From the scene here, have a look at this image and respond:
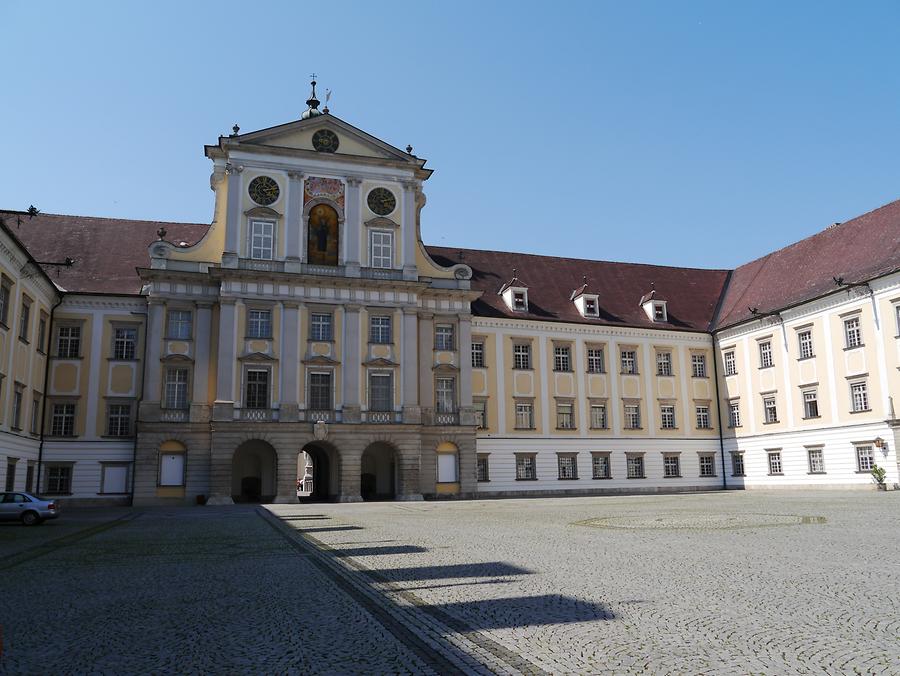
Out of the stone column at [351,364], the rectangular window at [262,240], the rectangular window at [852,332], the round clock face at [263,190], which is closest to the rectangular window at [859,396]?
the rectangular window at [852,332]

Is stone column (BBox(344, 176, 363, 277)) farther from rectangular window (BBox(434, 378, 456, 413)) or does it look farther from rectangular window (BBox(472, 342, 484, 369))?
rectangular window (BBox(472, 342, 484, 369))

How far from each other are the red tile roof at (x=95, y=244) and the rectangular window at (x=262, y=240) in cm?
649

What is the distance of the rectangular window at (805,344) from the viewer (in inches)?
1745

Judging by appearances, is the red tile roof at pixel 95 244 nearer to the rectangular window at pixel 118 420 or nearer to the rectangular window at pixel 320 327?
the rectangular window at pixel 118 420

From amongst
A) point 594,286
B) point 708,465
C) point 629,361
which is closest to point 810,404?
point 708,465

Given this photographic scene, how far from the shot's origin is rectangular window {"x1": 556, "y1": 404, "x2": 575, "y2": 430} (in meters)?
49.2

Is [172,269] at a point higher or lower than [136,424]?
higher

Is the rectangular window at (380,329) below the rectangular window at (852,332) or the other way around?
the other way around

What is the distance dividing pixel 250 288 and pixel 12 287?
12.0m

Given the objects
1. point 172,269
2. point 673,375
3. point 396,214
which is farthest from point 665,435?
point 172,269

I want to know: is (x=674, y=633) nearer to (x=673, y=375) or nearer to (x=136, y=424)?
(x=136, y=424)

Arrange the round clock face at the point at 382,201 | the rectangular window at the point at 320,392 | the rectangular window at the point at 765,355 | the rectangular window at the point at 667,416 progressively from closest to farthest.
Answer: the rectangular window at the point at 320,392
the round clock face at the point at 382,201
the rectangular window at the point at 765,355
the rectangular window at the point at 667,416

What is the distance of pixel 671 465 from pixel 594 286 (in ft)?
40.9

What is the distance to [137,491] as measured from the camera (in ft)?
132
